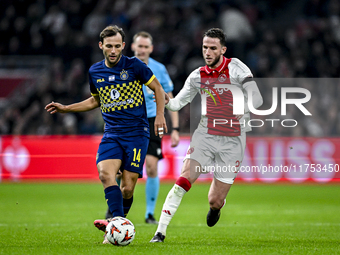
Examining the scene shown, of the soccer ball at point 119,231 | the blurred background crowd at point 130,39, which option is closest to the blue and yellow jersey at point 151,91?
the soccer ball at point 119,231

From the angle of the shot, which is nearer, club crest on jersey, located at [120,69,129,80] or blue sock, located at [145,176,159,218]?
club crest on jersey, located at [120,69,129,80]

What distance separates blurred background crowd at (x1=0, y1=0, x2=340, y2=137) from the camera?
585 inches

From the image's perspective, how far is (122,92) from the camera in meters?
5.18

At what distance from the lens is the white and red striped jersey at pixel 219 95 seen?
5633 mm

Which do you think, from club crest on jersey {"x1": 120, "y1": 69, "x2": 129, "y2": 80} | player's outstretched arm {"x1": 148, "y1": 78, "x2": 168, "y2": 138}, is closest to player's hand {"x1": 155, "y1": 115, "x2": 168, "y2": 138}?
player's outstretched arm {"x1": 148, "y1": 78, "x2": 168, "y2": 138}

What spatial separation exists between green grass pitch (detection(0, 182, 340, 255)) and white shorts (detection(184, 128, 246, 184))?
737 mm

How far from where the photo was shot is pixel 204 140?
5.64 meters

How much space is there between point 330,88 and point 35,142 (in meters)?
7.70

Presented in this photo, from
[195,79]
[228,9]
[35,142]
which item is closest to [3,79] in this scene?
[35,142]

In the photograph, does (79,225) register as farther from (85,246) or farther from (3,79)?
(3,79)

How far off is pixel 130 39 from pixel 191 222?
991 cm

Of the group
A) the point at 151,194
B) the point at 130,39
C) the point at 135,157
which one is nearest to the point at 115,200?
the point at 135,157

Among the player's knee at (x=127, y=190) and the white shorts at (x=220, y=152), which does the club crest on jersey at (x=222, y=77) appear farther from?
the player's knee at (x=127, y=190)

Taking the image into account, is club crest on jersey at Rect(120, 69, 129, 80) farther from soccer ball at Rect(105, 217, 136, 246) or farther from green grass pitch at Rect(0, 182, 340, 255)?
green grass pitch at Rect(0, 182, 340, 255)
